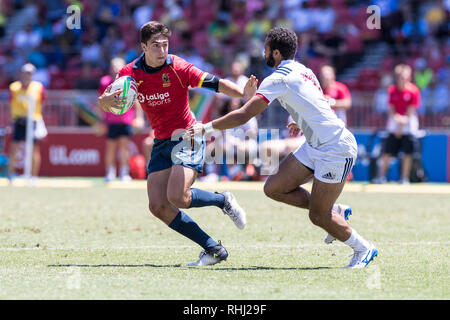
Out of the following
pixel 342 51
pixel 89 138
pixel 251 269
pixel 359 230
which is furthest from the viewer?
pixel 342 51

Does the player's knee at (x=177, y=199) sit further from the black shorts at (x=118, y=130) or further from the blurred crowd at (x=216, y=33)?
the blurred crowd at (x=216, y=33)

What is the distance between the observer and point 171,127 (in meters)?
8.15

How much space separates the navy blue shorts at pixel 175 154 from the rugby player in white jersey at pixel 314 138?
0.96 m

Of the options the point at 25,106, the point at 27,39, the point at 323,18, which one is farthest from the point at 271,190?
the point at 27,39

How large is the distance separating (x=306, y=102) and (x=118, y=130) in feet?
36.3

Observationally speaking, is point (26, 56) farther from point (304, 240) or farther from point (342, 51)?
point (304, 240)

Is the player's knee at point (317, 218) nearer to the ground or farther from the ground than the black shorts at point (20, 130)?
nearer to the ground

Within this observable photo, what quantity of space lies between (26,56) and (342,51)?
9.89 metres

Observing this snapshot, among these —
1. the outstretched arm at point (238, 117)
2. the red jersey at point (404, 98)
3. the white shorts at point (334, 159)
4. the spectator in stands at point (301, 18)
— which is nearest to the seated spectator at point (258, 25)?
the spectator in stands at point (301, 18)

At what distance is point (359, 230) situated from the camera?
34.6ft

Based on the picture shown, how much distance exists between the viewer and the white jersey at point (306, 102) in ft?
23.7

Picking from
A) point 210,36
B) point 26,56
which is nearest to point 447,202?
point 210,36

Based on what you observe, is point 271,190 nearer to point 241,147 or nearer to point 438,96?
point 241,147

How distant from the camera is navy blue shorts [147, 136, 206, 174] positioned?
8.09m
